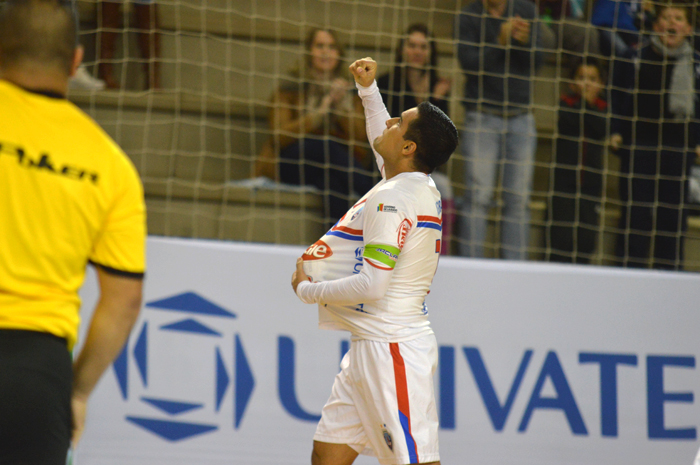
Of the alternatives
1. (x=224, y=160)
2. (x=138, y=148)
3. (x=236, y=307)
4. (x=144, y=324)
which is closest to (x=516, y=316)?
(x=236, y=307)

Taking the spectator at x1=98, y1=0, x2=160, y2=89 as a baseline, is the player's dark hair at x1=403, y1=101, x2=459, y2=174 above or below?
below

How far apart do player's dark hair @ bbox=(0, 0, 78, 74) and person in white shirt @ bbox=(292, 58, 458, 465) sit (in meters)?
1.47

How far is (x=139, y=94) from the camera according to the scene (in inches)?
221

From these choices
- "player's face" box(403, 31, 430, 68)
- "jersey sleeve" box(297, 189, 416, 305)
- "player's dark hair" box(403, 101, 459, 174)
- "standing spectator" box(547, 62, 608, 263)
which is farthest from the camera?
"standing spectator" box(547, 62, 608, 263)

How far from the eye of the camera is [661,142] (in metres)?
5.64

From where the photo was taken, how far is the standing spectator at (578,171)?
18.6ft

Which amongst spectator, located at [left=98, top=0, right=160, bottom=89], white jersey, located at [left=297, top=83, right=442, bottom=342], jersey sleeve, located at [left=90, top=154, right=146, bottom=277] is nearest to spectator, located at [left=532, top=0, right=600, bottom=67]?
spectator, located at [left=98, top=0, right=160, bottom=89]

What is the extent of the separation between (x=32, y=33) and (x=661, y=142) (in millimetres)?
4991

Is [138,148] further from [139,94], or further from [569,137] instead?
[569,137]

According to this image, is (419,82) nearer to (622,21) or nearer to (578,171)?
(578,171)

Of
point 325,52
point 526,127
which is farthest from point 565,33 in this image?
point 325,52

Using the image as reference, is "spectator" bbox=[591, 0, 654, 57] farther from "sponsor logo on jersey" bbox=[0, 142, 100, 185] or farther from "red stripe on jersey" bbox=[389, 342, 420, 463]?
"sponsor logo on jersey" bbox=[0, 142, 100, 185]

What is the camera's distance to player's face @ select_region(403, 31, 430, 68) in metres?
5.34

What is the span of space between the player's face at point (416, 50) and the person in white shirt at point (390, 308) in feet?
7.58
